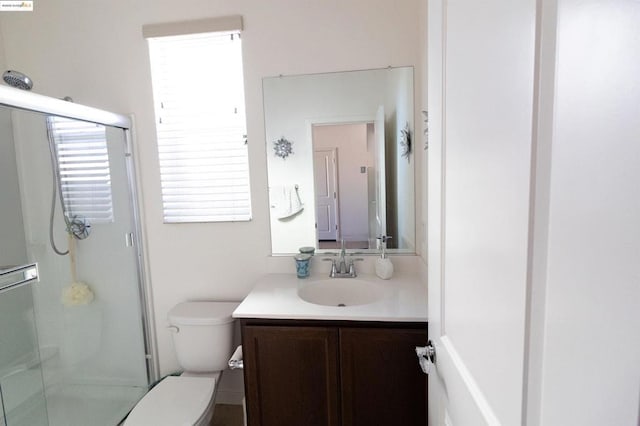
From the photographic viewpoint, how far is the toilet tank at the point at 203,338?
1.78 meters

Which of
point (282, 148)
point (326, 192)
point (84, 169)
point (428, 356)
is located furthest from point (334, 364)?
point (84, 169)

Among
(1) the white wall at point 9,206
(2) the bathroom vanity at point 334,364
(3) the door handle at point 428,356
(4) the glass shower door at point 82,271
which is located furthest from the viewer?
(4) the glass shower door at point 82,271

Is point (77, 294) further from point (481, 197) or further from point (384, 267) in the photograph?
point (481, 197)

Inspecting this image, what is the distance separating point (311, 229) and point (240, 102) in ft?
2.80

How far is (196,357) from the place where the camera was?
181cm

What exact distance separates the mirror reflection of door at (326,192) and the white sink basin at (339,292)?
0.88 ft

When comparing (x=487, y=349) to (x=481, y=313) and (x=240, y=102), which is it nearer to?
(x=481, y=313)

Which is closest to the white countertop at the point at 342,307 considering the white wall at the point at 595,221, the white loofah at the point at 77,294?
the white wall at the point at 595,221

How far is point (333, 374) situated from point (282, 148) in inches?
47.9

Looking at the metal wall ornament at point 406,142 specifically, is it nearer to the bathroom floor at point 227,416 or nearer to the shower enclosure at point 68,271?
the shower enclosure at point 68,271

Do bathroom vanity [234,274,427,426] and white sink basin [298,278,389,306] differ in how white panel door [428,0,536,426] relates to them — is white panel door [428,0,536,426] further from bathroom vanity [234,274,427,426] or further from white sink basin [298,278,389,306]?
white sink basin [298,278,389,306]

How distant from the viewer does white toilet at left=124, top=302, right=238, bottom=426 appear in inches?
60.8

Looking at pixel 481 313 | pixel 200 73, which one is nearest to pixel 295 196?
pixel 200 73

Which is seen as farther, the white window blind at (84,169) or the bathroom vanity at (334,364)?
the white window blind at (84,169)
